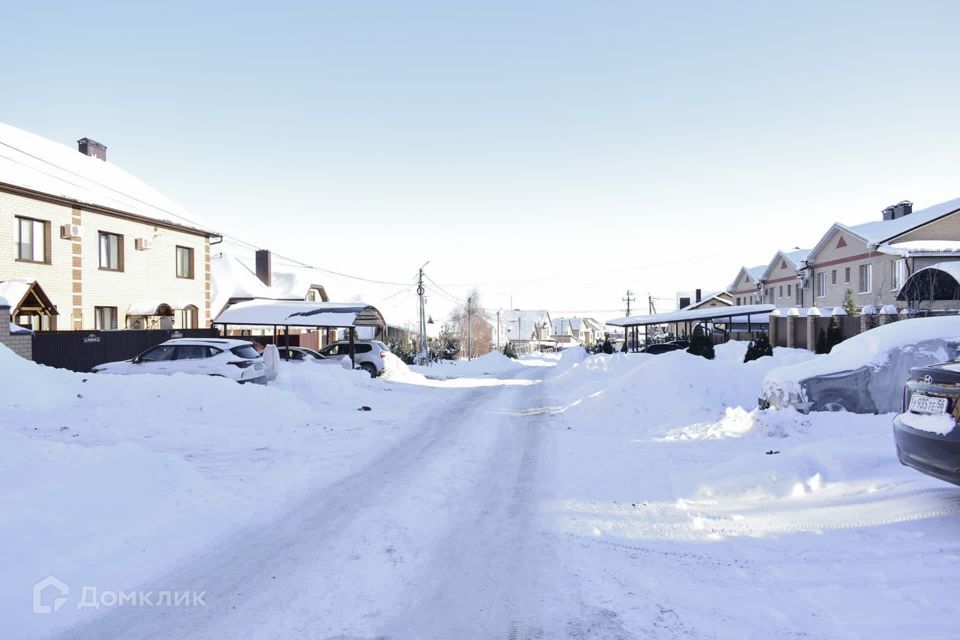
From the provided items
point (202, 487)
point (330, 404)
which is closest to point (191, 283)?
point (330, 404)

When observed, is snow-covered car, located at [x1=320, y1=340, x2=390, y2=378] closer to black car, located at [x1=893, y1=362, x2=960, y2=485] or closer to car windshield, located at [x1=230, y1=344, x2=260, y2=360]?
car windshield, located at [x1=230, y1=344, x2=260, y2=360]

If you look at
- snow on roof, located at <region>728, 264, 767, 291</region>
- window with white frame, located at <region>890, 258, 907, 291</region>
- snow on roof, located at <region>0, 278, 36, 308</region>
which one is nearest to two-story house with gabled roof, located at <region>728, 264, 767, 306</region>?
snow on roof, located at <region>728, 264, 767, 291</region>

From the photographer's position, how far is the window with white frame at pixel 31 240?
722 inches

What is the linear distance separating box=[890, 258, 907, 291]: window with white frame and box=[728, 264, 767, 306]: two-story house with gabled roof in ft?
62.5

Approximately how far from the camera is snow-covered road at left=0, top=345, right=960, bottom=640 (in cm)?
347

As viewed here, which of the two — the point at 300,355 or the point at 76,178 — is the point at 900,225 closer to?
the point at 300,355

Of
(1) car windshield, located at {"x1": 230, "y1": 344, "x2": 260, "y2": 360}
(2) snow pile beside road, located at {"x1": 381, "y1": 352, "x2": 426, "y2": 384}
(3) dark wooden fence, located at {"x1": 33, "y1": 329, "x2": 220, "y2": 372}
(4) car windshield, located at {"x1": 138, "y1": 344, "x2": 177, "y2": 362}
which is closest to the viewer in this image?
(4) car windshield, located at {"x1": 138, "y1": 344, "x2": 177, "y2": 362}

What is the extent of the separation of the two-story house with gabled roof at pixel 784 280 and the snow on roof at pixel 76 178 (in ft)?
139

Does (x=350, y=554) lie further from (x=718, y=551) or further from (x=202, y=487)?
(x=718, y=551)

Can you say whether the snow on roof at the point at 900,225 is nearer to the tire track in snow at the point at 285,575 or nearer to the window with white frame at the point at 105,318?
the tire track in snow at the point at 285,575

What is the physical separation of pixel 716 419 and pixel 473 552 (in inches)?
290

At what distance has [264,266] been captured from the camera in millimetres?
39219

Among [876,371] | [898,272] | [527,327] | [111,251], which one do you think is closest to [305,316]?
[111,251]

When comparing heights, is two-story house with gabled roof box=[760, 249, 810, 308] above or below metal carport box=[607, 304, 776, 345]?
above
